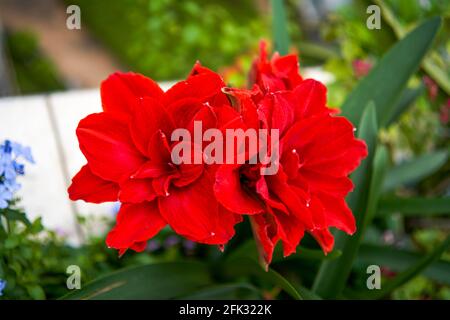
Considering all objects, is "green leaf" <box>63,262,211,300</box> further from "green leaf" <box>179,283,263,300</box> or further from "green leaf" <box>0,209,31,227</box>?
"green leaf" <box>0,209,31,227</box>

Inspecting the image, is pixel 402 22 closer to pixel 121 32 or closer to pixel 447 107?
pixel 447 107

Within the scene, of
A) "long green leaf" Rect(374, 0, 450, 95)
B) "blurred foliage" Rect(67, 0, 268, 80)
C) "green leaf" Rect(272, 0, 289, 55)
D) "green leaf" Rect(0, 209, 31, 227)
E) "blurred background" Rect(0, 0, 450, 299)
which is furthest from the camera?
"blurred foliage" Rect(67, 0, 268, 80)

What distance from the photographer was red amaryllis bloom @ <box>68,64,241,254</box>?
0.83 m

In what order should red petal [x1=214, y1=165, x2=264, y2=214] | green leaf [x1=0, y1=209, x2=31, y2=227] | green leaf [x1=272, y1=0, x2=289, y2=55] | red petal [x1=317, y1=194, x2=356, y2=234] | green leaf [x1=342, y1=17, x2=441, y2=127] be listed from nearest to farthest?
1. red petal [x1=214, y1=165, x2=264, y2=214]
2. red petal [x1=317, y1=194, x2=356, y2=234]
3. green leaf [x1=0, y1=209, x2=31, y2=227]
4. green leaf [x1=342, y1=17, x2=441, y2=127]
5. green leaf [x1=272, y1=0, x2=289, y2=55]

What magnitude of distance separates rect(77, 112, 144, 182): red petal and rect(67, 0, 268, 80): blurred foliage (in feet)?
5.66

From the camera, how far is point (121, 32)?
3568 mm

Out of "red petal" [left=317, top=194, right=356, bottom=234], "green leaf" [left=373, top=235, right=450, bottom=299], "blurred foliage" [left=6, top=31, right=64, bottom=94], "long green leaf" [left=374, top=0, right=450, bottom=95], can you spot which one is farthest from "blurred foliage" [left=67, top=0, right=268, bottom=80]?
"red petal" [left=317, top=194, right=356, bottom=234]

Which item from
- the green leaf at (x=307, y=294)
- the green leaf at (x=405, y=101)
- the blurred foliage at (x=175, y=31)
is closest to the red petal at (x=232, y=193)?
the green leaf at (x=307, y=294)

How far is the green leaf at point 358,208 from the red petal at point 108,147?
0.46 meters

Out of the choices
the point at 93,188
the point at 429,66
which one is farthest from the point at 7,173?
the point at 429,66

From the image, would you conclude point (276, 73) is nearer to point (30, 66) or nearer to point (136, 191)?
point (136, 191)

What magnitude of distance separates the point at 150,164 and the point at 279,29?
0.67 metres
